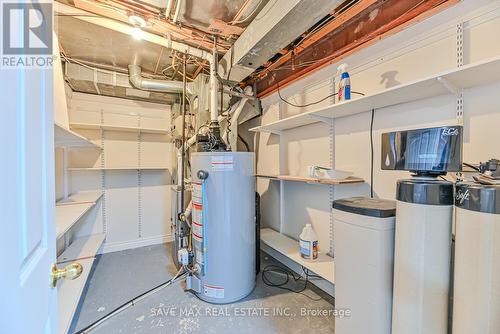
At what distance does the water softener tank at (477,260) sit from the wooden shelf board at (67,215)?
1959 mm

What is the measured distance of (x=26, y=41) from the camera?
57cm

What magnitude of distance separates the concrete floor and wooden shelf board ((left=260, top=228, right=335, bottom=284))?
0.38 m

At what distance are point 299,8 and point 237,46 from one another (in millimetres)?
762

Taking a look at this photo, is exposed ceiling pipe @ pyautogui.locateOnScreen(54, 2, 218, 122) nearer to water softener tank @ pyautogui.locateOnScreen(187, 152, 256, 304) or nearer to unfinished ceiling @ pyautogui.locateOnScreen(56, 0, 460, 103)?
unfinished ceiling @ pyautogui.locateOnScreen(56, 0, 460, 103)

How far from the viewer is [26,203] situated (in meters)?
Result: 0.53

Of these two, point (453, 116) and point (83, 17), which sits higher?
point (83, 17)

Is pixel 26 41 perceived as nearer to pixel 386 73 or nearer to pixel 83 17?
pixel 83 17

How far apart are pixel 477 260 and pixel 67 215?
8.09ft

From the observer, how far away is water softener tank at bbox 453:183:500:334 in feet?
2.52

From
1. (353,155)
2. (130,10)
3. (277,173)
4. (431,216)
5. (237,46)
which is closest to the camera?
(431,216)

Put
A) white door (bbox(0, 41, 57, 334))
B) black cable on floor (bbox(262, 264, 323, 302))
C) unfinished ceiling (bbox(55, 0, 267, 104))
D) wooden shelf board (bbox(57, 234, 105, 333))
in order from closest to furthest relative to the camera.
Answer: white door (bbox(0, 41, 57, 334)), wooden shelf board (bbox(57, 234, 105, 333)), unfinished ceiling (bbox(55, 0, 267, 104)), black cable on floor (bbox(262, 264, 323, 302))

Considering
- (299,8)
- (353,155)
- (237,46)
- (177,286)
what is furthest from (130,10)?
(177,286)

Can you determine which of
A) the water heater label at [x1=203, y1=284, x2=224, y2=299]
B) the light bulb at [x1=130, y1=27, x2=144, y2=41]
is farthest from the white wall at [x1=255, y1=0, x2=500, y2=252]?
the light bulb at [x1=130, y1=27, x2=144, y2=41]

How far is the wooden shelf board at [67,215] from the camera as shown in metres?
1.39
